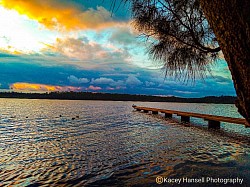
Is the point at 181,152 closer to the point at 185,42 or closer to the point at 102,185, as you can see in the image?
the point at 102,185

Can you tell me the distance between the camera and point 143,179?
15.8ft

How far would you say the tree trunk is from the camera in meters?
1.15

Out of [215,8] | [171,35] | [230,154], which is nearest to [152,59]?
[171,35]

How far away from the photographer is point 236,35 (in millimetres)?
1176

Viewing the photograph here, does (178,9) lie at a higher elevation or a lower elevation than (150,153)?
higher

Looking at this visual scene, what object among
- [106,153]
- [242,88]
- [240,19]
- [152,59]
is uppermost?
[152,59]

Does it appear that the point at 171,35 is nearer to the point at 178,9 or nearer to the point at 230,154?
the point at 178,9

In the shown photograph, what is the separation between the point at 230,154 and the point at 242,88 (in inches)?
271

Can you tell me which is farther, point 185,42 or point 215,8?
point 185,42

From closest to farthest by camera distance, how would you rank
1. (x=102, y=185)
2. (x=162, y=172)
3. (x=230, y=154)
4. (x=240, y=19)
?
(x=240, y=19), (x=102, y=185), (x=162, y=172), (x=230, y=154)

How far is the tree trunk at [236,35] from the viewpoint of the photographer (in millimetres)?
1151

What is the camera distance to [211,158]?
262 inches

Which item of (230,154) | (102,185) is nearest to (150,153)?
(230,154)

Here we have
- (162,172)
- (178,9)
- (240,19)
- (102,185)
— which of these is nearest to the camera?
Answer: (240,19)
